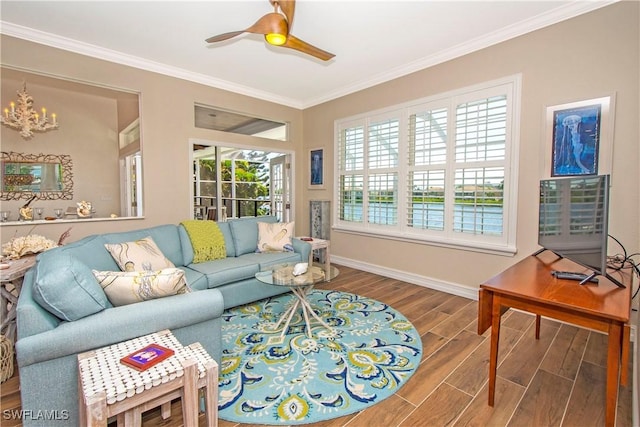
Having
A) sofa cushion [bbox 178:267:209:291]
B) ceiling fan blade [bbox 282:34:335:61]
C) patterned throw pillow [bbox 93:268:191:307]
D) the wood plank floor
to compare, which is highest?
ceiling fan blade [bbox 282:34:335:61]

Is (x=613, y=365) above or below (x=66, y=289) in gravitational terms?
below

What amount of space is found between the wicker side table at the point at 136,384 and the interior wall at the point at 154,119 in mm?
2903

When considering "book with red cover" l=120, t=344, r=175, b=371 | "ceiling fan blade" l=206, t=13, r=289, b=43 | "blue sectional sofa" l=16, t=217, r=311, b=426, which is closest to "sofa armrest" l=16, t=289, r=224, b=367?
"blue sectional sofa" l=16, t=217, r=311, b=426

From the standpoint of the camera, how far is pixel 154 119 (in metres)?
4.09

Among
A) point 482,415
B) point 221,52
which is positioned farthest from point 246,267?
point 221,52

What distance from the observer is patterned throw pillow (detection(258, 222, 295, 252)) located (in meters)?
3.98

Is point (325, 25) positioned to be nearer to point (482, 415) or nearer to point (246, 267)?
point (246, 267)

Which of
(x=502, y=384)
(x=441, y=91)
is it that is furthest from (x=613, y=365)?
(x=441, y=91)

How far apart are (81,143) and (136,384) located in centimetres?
452

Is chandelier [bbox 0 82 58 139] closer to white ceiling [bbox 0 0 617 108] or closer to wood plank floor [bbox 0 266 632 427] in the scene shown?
white ceiling [bbox 0 0 617 108]

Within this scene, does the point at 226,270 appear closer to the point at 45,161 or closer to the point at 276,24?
the point at 276,24

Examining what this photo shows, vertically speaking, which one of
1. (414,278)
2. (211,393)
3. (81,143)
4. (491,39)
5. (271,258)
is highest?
(491,39)

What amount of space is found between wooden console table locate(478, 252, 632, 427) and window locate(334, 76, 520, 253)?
4.86 feet

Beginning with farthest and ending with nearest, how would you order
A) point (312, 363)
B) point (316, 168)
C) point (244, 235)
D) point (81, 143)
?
1. point (316, 168)
2. point (81, 143)
3. point (244, 235)
4. point (312, 363)
